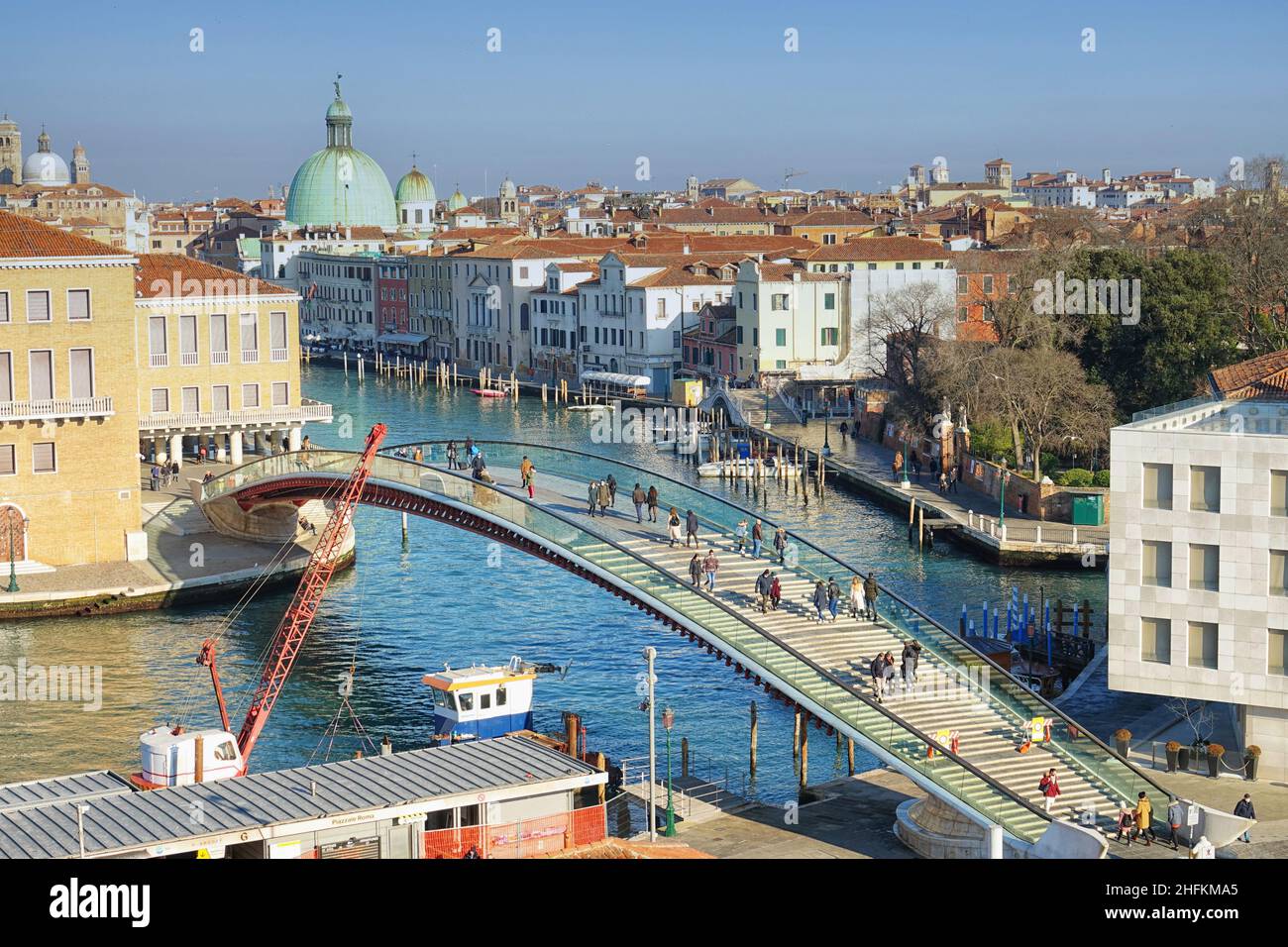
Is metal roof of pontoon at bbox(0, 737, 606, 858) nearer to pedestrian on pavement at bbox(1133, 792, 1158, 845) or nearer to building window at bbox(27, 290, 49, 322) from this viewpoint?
pedestrian on pavement at bbox(1133, 792, 1158, 845)

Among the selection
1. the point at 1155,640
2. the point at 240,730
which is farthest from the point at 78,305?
the point at 1155,640

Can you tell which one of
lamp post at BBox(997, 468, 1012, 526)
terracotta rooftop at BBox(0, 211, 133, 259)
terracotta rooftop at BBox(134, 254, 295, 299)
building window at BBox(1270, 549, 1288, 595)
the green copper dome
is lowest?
lamp post at BBox(997, 468, 1012, 526)

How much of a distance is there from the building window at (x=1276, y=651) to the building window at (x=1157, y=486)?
1.77 meters

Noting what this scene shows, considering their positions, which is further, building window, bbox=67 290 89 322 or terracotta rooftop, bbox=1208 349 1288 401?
building window, bbox=67 290 89 322

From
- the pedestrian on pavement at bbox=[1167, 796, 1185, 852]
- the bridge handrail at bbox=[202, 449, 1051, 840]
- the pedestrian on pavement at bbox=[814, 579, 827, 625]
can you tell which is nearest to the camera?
the pedestrian on pavement at bbox=[1167, 796, 1185, 852]

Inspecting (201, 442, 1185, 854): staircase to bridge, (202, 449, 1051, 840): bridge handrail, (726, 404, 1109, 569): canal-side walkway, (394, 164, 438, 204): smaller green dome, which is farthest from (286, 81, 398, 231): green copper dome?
(201, 442, 1185, 854): staircase to bridge

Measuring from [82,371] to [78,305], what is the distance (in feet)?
4.10

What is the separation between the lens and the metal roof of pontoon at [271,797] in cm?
1543

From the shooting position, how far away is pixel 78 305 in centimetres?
3412

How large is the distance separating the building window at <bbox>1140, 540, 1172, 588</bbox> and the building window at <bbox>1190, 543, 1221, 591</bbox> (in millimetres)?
254

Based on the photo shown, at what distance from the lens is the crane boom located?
78.3 feet

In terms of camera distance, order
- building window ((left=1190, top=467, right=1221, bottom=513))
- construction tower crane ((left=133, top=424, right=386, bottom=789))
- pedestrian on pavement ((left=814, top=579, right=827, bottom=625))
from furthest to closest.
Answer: pedestrian on pavement ((left=814, top=579, right=827, bottom=625)) < construction tower crane ((left=133, top=424, right=386, bottom=789)) < building window ((left=1190, top=467, right=1221, bottom=513))

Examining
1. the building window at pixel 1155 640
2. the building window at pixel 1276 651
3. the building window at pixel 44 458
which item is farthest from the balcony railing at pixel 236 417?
the building window at pixel 1276 651
